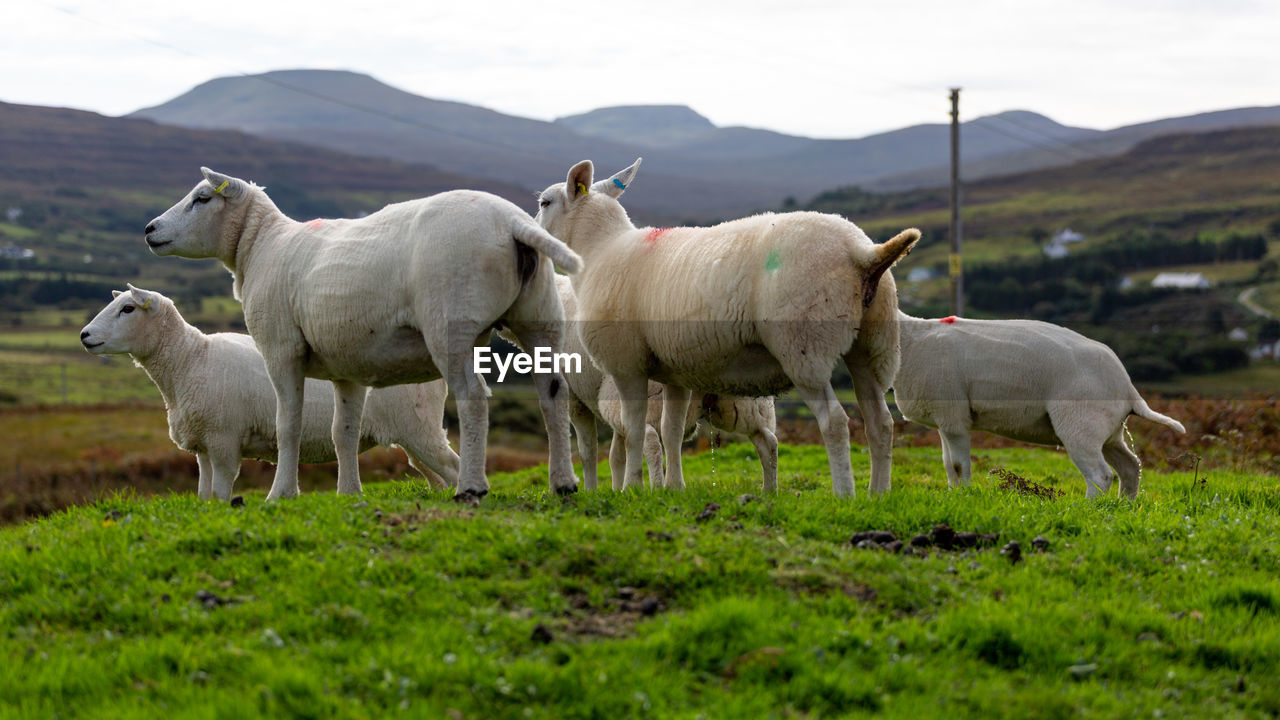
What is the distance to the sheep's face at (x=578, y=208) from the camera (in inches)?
467

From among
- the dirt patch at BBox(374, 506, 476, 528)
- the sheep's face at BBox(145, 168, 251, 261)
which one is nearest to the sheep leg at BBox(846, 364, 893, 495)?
the dirt patch at BBox(374, 506, 476, 528)

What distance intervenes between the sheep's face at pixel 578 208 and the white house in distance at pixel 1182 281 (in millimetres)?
93833

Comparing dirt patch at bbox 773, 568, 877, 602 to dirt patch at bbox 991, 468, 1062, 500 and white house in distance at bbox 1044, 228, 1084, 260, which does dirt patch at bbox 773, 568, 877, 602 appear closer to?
dirt patch at bbox 991, 468, 1062, 500

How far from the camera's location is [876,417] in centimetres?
1034

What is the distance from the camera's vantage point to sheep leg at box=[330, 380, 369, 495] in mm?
10953

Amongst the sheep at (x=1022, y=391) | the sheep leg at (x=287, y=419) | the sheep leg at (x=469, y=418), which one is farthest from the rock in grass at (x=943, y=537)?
the sheep leg at (x=287, y=419)

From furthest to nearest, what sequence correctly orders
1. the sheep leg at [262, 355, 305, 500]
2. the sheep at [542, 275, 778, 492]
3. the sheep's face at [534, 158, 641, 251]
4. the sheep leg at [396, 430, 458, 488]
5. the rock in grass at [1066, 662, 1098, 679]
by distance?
1. the sheep leg at [396, 430, 458, 488]
2. the sheep at [542, 275, 778, 492]
3. the sheep's face at [534, 158, 641, 251]
4. the sheep leg at [262, 355, 305, 500]
5. the rock in grass at [1066, 662, 1098, 679]

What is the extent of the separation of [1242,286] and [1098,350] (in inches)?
3648

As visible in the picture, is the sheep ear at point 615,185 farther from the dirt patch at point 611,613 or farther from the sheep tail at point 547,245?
the dirt patch at point 611,613

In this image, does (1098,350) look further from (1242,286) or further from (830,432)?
(1242,286)

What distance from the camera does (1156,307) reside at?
87188mm

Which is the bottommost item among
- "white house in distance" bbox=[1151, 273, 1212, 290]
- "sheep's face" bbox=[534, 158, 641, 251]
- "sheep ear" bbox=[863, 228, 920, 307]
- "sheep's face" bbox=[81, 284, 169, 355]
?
"white house in distance" bbox=[1151, 273, 1212, 290]

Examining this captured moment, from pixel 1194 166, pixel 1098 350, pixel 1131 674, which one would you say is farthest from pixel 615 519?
pixel 1194 166

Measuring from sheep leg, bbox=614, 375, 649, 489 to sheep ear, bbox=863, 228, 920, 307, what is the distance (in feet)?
7.99
